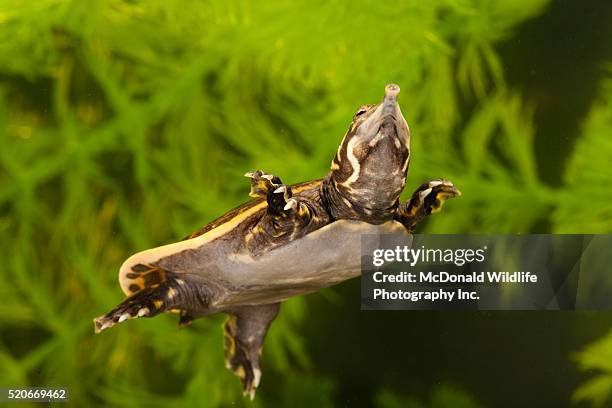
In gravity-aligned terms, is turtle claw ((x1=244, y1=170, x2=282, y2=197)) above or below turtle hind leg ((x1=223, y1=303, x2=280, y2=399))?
above

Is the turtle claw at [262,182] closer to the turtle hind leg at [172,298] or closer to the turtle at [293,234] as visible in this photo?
the turtle at [293,234]

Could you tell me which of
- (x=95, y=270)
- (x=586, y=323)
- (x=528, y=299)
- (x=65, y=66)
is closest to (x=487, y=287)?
(x=528, y=299)

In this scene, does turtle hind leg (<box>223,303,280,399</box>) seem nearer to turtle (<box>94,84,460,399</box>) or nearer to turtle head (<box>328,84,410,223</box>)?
turtle (<box>94,84,460,399</box>)

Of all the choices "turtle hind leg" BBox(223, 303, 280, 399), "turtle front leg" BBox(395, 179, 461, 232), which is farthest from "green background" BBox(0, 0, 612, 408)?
"turtle front leg" BBox(395, 179, 461, 232)

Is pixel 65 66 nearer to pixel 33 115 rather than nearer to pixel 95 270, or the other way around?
pixel 33 115

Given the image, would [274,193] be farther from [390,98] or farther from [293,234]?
[390,98]

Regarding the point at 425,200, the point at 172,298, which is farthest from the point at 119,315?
the point at 425,200

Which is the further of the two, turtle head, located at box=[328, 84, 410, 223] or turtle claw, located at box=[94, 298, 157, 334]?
turtle claw, located at box=[94, 298, 157, 334]
